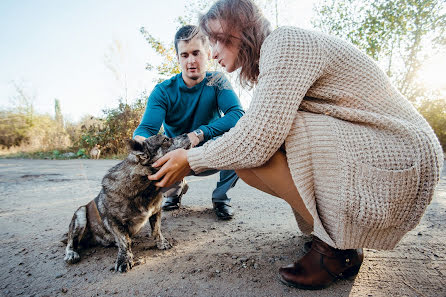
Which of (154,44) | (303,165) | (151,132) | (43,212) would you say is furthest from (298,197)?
(154,44)

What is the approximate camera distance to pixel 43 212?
10.9ft

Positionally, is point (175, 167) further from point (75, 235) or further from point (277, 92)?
point (75, 235)

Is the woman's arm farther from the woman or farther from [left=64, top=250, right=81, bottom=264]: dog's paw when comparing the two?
[left=64, top=250, right=81, bottom=264]: dog's paw

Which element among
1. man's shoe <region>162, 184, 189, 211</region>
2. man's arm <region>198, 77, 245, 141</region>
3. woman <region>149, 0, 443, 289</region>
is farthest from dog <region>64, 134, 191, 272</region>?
man's shoe <region>162, 184, 189, 211</region>

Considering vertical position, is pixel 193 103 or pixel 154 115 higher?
pixel 193 103

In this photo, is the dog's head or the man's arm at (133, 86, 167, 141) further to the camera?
the man's arm at (133, 86, 167, 141)

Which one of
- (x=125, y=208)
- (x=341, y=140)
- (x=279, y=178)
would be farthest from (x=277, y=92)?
(x=125, y=208)

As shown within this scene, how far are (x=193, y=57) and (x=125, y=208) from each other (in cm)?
199

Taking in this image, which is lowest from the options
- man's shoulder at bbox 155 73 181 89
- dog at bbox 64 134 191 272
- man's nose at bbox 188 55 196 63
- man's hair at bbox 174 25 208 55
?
dog at bbox 64 134 191 272

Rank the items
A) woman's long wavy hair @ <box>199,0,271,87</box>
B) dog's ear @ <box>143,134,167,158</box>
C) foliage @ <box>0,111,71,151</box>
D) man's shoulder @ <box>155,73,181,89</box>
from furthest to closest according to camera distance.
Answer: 1. foliage @ <box>0,111,71,151</box>
2. man's shoulder @ <box>155,73,181,89</box>
3. dog's ear @ <box>143,134,167,158</box>
4. woman's long wavy hair @ <box>199,0,271,87</box>

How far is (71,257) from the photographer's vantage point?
6.91ft

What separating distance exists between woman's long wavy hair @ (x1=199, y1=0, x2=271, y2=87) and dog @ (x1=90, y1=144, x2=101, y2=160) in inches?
446

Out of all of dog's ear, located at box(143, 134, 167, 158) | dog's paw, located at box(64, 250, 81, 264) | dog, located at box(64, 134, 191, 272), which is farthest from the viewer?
dog's ear, located at box(143, 134, 167, 158)

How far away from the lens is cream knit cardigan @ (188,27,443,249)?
1.33 m
